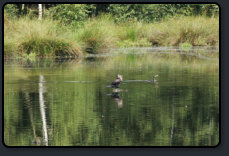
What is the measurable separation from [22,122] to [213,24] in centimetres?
2079

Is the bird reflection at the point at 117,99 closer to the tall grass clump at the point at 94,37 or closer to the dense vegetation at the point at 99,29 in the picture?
the dense vegetation at the point at 99,29

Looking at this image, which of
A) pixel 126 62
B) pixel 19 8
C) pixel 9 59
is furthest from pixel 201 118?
pixel 19 8

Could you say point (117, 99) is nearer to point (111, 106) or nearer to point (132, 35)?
point (111, 106)

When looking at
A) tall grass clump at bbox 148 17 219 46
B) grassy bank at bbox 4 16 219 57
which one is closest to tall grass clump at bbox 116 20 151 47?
grassy bank at bbox 4 16 219 57

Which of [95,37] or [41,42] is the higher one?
[95,37]

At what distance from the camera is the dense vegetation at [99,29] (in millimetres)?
19984

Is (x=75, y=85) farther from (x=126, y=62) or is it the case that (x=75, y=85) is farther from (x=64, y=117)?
(x=126, y=62)

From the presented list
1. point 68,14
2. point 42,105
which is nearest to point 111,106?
point 42,105

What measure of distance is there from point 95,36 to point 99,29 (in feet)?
2.16

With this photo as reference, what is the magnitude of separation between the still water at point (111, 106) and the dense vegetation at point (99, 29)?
4667 millimetres

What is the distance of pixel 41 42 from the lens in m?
19.9

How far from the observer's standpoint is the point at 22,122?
7477 millimetres

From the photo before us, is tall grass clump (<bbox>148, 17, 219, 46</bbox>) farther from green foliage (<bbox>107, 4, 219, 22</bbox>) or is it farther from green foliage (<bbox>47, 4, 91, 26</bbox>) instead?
green foliage (<bbox>107, 4, 219, 22</bbox>)

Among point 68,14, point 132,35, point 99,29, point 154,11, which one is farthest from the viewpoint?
point 154,11
